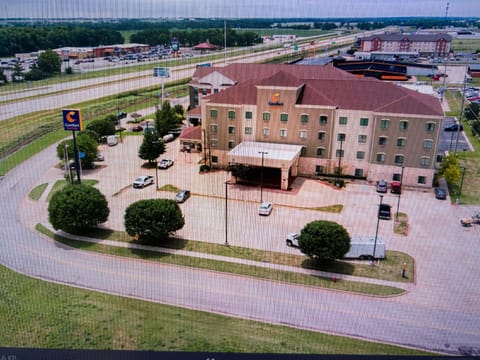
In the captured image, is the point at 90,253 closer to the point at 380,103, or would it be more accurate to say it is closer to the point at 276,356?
the point at 276,356

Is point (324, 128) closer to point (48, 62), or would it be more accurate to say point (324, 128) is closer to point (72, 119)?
point (72, 119)

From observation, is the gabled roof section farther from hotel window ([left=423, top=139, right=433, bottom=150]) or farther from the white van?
the white van

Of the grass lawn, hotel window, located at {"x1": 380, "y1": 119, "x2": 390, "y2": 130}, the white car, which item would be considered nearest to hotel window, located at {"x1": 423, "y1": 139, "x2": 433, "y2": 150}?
hotel window, located at {"x1": 380, "y1": 119, "x2": 390, "y2": 130}

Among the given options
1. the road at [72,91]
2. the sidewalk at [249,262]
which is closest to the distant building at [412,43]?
the road at [72,91]

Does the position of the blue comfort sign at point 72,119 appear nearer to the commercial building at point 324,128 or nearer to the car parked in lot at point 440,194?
the commercial building at point 324,128

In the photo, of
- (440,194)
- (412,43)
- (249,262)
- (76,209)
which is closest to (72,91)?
(76,209)

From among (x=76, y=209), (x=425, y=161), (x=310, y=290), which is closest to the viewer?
(x=310, y=290)
